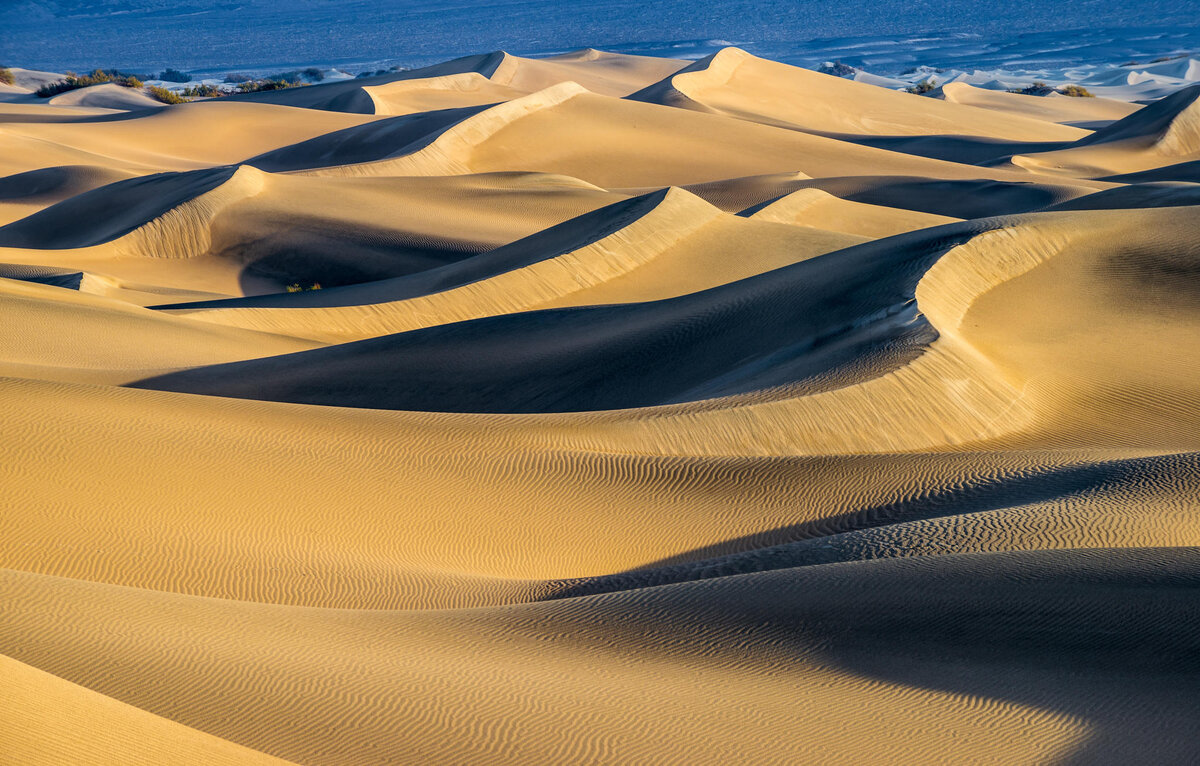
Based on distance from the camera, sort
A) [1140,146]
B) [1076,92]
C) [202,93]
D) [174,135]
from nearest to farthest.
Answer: [1140,146], [174,135], [1076,92], [202,93]

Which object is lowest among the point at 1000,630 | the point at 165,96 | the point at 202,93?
the point at 202,93

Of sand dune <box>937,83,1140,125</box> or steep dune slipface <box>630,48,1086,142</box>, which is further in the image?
sand dune <box>937,83,1140,125</box>

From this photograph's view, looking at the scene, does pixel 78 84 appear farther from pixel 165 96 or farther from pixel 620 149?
pixel 620 149

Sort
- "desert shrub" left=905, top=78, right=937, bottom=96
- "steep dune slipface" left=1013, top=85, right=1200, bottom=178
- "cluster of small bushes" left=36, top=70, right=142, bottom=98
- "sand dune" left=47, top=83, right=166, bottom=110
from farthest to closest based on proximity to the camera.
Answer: "desert shrub" left=905, top=78, right=937, bottom=96, "cluster of small bushes" left=36, top=70, right=142, bottom=98, "sand dune" left=47, top=83, right=166, bottom=110, "steep dune slipface" left=1013, top=85, right=1200, bottom=178

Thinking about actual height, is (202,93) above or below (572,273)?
below

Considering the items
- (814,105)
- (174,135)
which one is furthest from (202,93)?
(814,105)

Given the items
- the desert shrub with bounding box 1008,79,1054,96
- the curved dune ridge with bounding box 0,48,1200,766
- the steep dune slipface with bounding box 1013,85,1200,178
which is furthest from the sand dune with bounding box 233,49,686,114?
the curved dune ridge with bounding box 0,48,1200,766

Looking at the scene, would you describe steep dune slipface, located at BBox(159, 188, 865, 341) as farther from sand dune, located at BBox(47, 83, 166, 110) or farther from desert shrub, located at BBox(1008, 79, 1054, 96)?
desert shrub, located at BBox(1008, 79, 1054, 96)

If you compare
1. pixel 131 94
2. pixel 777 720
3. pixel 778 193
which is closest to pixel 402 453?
pixel 777 720

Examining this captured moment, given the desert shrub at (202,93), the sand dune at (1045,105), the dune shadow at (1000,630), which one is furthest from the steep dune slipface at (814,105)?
the dune shadow at (1000,630)

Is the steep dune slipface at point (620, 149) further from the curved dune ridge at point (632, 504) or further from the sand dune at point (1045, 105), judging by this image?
the sand dune at point (1045, 105)
